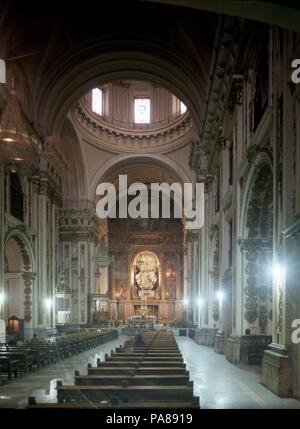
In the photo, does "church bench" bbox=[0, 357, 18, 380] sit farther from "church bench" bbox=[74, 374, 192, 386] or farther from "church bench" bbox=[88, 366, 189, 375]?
"church bench" bbox=[74, 374, 192, 386]

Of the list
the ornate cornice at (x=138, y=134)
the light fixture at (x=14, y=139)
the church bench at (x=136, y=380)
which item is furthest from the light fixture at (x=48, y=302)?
the church bench at (x=136, y=380)

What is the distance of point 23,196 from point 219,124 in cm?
866

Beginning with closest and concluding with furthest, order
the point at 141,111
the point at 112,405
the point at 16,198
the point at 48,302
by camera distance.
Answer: the point at 112,405
the point at 16,198
the point at 48,302
the point at 141,111

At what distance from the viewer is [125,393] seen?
7.21m

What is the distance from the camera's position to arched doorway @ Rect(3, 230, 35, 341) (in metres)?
23.5

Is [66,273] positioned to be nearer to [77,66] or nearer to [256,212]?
[77,66]

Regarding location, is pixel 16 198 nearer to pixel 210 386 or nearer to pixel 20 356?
pixel 20 356

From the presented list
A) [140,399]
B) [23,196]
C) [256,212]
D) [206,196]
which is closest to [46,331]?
[23,196]

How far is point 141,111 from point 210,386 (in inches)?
1367

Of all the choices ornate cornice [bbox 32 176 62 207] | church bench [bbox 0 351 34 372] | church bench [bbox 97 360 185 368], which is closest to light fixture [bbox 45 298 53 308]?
ornate cornice [bbox 32 176 62 207]

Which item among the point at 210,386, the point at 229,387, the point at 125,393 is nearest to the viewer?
the point at 125,393

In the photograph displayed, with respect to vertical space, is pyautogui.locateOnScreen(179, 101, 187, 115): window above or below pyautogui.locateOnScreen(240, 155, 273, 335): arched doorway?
above

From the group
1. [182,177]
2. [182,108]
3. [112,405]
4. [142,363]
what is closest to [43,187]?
[142,363]

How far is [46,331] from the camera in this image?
24.7m
